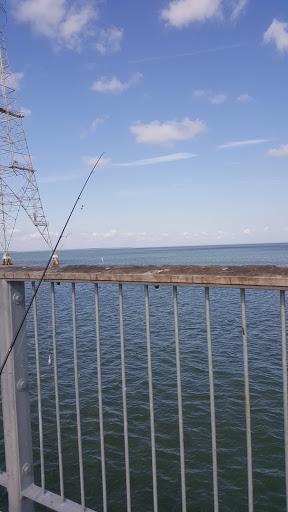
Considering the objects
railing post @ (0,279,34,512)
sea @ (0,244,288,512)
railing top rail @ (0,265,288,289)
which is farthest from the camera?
sea @ (0,244,288,512)

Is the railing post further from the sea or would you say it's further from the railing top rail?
the sea

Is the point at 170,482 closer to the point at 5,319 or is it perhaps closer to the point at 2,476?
the point at 2,476

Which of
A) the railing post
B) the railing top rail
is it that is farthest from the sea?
the railing top rail

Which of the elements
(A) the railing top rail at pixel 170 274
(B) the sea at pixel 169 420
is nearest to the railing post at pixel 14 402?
(A) the railing top rail at pixel 170 274

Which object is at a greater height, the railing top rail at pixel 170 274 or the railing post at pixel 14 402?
the railing top rail at pixel 170 274

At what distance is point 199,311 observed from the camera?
25.7 meters

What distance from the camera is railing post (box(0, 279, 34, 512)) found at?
2.52m

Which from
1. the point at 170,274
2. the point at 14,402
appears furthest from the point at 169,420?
the point at 170,274

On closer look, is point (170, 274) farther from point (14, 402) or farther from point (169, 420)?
point (169, 420)

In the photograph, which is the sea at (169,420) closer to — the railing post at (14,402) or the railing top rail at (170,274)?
the railing post at (14,402)

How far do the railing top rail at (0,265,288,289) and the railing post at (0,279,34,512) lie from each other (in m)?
0.21

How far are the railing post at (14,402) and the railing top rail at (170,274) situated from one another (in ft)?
0.70

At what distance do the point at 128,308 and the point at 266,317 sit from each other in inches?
427

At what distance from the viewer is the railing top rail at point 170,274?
1.70 m
